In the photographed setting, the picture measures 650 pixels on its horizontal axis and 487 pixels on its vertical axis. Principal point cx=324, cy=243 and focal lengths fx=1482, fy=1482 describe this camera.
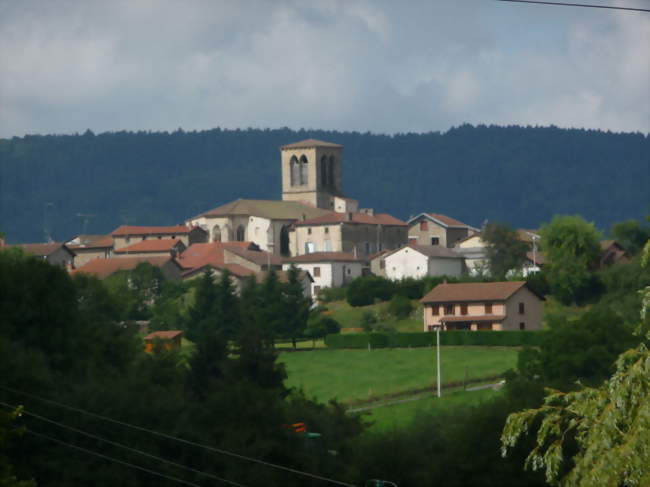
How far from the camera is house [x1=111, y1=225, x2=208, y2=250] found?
121688 millimetres

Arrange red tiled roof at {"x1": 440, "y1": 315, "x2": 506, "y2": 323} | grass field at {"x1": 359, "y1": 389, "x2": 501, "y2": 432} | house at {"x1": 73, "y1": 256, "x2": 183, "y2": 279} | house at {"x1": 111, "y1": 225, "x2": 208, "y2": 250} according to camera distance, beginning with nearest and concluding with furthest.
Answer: grass field at {"x1": 359, "y1": 389, "x2": 501, "y2": 432}
red tiled roof at {"x1": 440, "y1": 315, "x2": 506, "y2": 323}
house at {"x1": 73, "y1": 256, "x2": 183, "y2": 279}
house at {"x1": 111, "y1": 225, "x2": 208, "y2": 250}

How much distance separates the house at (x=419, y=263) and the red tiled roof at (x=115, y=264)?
16.3 m

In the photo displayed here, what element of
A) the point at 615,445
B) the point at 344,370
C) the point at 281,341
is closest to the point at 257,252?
the point at 281,341

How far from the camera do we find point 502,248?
99438 mm

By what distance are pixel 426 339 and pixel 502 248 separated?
2780 cm

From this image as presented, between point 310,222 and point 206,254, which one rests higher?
point 310,222

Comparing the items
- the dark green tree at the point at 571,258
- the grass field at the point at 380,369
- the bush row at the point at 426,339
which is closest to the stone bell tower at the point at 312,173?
the dark green tree at the point at 571,258

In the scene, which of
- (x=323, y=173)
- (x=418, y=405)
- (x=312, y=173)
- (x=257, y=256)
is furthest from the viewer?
(x=323, y=173)

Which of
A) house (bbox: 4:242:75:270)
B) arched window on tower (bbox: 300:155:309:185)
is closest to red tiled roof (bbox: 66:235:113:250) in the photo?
house (bbox: 4:242:75:270)

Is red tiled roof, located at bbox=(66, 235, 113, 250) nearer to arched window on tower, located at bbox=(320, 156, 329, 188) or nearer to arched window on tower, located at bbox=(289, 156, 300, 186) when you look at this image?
arched window on tower, located at bbox=(289, 156, 300, 186)

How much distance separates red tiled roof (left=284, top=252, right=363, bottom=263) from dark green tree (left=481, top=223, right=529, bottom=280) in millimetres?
10545

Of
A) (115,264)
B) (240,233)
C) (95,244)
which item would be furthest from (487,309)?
(95,244)

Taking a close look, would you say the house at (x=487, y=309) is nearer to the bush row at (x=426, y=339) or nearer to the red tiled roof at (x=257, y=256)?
the bush row at (x=426, y=339)

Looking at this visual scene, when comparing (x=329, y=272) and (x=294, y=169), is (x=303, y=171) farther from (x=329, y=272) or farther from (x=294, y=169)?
(x=329, y=272)
